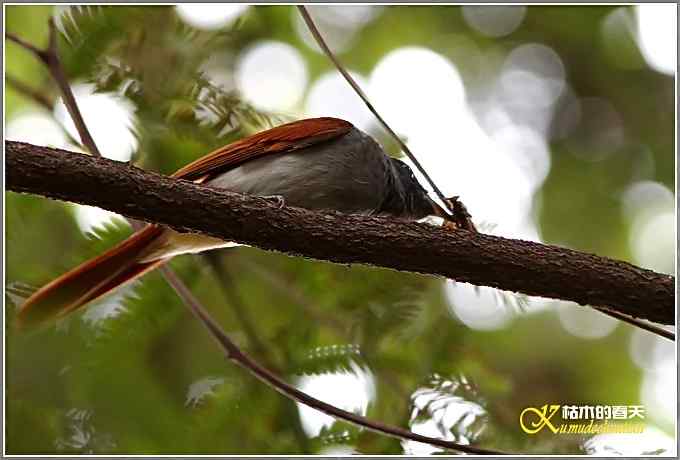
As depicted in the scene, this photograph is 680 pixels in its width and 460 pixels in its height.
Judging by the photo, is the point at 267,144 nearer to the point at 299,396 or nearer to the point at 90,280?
the point at 90,280

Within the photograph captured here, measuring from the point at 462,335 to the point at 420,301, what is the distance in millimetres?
207

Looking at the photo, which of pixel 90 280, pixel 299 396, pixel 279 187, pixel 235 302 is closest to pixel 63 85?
pixel 90 280

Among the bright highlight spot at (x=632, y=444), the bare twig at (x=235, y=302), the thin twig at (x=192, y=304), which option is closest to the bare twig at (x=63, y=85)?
the thin twig at (x=192, y=304)

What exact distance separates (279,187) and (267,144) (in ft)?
0.71

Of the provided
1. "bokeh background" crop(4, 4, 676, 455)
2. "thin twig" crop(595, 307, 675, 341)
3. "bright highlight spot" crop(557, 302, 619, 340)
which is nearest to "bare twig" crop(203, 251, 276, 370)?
"bokeh background" crop(4, 4, 676, 455)

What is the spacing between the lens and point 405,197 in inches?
110

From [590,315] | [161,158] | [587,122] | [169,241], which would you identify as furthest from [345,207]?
[587,122]

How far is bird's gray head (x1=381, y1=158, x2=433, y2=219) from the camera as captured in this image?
9.08ft

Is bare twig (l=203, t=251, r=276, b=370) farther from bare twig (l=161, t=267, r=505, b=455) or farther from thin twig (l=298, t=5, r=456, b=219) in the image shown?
thin twig (l=298, t=5, r=456, b=219)

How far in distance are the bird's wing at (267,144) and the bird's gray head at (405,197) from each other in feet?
0.80

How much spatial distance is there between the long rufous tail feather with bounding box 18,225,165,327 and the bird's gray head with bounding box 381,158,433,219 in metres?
0.80

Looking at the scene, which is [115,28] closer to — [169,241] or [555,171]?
[169,241]

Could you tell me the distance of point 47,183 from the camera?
6.14 ft

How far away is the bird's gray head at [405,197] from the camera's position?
2768 millimetres
